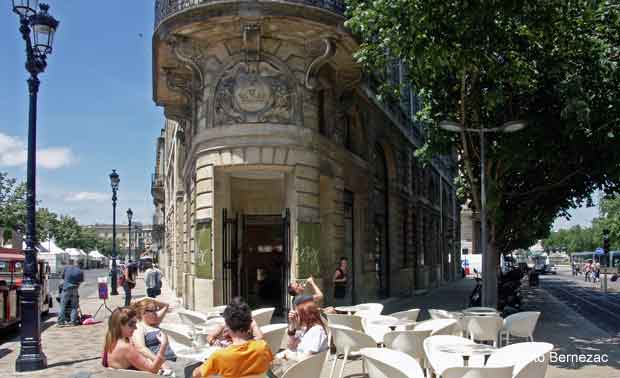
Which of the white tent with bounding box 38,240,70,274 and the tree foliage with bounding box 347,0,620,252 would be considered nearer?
the tree foliage with bounding box 347,0,620,252

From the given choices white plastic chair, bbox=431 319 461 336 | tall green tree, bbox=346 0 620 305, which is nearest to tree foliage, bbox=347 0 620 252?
tall green tree, bbox=346 0 620 305

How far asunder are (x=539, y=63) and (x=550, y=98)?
3.29 feet

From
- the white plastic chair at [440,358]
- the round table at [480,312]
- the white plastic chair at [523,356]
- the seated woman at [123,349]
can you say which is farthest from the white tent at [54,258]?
the white plastic chair at [523,356]

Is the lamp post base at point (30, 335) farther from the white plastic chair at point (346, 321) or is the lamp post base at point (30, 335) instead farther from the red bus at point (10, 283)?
the white plastic chair at point (346, 321)

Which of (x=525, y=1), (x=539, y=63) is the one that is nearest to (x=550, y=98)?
(x=539, y=63)

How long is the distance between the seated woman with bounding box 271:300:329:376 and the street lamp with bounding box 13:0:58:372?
4.87 metres

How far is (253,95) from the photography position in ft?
50.2

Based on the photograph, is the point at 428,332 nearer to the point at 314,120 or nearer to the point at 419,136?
the point at 314,120

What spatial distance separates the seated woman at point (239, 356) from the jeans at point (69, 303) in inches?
488

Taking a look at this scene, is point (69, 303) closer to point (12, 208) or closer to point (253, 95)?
point (253, 95)

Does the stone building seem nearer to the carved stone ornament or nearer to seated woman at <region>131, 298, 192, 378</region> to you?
the carved stone ornament

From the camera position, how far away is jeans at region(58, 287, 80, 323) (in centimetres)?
1650

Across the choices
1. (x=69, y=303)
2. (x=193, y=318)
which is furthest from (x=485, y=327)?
(x=69, y=303)

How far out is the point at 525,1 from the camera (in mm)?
11875
